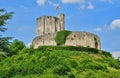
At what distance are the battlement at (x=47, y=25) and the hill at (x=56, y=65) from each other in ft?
43.0

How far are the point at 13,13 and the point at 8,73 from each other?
1127cm

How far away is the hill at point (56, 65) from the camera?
4506cm

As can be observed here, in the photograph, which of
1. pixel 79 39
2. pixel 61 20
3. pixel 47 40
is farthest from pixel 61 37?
pixel 61 20

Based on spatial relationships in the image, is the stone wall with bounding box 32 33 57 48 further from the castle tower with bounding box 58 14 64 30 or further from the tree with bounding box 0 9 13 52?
the tree with bounding box 0 9 13 52

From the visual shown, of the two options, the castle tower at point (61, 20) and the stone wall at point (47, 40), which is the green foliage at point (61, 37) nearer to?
the stone wall at point (47, 40)

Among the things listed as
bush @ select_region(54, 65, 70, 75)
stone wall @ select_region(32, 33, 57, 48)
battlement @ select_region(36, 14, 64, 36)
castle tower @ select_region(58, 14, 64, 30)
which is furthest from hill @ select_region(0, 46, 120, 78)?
castle tower @ select_region(58, 14, 64, 30)

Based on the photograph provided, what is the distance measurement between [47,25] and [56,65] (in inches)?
879

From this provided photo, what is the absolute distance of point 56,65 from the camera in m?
47.5

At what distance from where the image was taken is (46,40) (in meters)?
63.6

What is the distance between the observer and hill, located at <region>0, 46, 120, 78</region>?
4506 centimetres

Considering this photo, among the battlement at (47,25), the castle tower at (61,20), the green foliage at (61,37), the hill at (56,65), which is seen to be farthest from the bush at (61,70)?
the castle tower at (61,20)

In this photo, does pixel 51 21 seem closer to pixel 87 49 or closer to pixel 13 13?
pixel 87 49

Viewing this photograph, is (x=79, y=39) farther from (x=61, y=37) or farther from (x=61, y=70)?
(x=61, y=70)

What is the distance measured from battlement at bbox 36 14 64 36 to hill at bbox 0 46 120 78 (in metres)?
13.1
